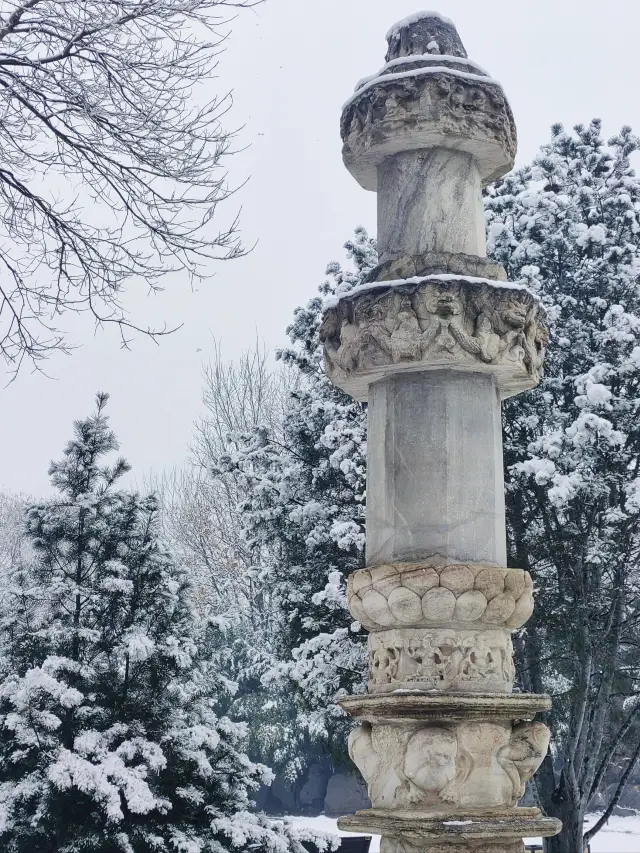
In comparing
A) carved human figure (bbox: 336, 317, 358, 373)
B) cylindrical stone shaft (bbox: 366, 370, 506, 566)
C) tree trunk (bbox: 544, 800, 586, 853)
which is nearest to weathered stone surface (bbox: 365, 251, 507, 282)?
carved human figure (bbox: 336, 317, 358, 373)

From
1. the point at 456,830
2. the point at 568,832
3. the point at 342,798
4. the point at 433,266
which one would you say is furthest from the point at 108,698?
the point at 342,798

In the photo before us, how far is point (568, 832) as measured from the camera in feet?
35.6

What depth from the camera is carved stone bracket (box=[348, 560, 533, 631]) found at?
12.0ft

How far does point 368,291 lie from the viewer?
4059mm

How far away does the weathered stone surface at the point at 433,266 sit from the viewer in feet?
13.5

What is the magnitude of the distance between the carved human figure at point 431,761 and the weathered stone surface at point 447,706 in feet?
0.21

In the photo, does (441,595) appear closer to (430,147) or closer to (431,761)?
(431,761)

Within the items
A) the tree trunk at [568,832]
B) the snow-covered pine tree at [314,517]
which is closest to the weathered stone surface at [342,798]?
the snow-covered pine tree at [314,517]

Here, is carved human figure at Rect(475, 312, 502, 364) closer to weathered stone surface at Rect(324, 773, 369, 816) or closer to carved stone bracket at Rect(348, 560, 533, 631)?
carved stone bracket at Rect(348, 560, 533, 631)

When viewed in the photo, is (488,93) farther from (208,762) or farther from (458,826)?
(208,762)

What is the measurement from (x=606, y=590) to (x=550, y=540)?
0.94 metres

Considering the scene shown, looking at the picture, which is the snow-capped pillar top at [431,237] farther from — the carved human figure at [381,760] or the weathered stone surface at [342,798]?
the weathered stone surface at [342,798]

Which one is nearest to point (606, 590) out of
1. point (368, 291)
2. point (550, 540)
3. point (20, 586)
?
point (550, 540)

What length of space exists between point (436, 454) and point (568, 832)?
8374mm
